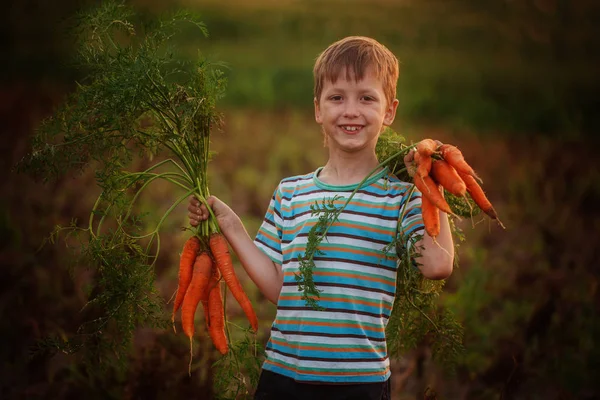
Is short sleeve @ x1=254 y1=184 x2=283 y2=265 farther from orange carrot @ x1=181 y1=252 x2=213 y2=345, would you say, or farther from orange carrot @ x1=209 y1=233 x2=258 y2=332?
orange carrot @ x1=181 y1=252 x2=213 y2=345

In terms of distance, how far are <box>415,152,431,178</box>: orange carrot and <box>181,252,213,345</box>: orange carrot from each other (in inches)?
42.1

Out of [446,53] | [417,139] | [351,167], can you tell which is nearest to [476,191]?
[351,167]

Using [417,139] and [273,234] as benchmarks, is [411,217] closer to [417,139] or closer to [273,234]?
[273,234]

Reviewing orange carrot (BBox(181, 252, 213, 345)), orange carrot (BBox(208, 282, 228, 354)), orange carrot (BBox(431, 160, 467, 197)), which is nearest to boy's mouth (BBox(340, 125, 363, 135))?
orange carrot (BBox(431, 160, 467, 197))

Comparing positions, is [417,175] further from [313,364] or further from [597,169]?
[597,169]

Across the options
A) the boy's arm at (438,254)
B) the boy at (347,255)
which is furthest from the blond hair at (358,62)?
the boy's arm at (438,254)

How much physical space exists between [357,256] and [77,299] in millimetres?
2584

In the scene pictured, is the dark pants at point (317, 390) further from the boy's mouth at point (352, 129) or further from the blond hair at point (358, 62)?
the blond hair at point (358, 62)

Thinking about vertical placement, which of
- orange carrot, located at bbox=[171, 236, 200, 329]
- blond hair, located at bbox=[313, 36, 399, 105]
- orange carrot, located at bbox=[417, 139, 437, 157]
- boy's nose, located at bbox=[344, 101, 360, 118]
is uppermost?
blond hair, located at bbox=[313, 36, 399, 105]

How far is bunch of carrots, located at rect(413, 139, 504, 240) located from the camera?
255cm

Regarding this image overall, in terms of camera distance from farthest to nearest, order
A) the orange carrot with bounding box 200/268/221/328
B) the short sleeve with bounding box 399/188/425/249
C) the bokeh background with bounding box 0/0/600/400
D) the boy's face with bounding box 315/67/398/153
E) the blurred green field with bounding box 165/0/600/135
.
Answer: the blurred green field with bounding box 165/0/600/135 < the bokeh background with bounding box 0/0/600/400 < the orange carrot with bounding box 200/268/221/328 < the boy's face with bounding box 315/67/398/153 < the short sleeve with bounding box 399/188/425/249

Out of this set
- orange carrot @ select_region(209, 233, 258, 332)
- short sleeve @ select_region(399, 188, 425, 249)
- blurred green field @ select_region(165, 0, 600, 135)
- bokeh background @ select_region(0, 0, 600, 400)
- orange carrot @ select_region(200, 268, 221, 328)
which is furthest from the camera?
blurred green field @ select_region(165, 0, 600, 135)

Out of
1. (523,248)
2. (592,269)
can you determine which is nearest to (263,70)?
(523,248)

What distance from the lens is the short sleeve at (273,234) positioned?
300 cm
